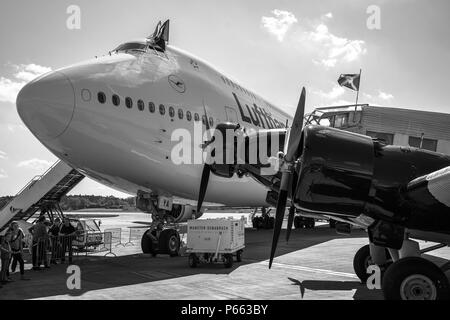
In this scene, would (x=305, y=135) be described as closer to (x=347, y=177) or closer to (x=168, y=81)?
(x=347, y=177)

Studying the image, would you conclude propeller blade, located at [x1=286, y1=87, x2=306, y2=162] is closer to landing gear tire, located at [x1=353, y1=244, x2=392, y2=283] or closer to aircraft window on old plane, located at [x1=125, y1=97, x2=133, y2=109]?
landing gear tire, located at [x1=353, y1=244, x2=392, y2=283]

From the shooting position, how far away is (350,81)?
2784cm

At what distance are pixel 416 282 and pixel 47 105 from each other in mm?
10537

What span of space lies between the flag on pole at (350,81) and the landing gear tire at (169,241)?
16.5 metres

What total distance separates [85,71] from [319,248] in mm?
13302

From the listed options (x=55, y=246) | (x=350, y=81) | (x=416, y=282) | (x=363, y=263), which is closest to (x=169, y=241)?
(x=55, y=246)

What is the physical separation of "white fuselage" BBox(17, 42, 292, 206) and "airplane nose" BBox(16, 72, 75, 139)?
3 cm

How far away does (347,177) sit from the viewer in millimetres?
8469

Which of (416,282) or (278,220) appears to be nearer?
→ (416,282)

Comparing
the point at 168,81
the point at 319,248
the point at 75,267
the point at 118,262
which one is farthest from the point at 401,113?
the point at 75,267

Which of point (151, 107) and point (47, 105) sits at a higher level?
point (151, 107)

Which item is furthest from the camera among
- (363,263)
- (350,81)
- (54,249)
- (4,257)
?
(350,81)

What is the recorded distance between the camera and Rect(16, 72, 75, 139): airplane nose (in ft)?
41.0

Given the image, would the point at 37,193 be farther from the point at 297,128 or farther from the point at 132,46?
the point at 297,128
